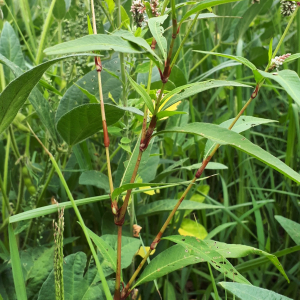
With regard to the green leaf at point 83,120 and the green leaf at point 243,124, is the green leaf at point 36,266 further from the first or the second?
the green leaf at point 243,124

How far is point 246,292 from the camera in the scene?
436 mm

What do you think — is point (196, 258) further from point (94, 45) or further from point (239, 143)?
point (94, 45)

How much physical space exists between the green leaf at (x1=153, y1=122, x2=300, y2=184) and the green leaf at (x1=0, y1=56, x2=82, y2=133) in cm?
20

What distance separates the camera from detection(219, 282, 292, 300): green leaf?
0.43 m

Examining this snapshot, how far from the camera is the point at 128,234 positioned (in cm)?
75

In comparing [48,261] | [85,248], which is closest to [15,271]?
[48,261]

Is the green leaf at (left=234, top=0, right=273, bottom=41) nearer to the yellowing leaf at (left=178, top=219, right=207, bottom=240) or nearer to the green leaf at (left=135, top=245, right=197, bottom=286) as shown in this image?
the yellowing leaf at (left=178, top=219, right=207, bottom=240)

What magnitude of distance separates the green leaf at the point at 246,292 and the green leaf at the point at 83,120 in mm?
316

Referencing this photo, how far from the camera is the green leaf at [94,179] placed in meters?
0.73

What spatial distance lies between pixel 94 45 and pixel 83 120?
0.25m

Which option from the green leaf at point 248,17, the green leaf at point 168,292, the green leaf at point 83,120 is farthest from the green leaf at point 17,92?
the green leaf at point 248,17

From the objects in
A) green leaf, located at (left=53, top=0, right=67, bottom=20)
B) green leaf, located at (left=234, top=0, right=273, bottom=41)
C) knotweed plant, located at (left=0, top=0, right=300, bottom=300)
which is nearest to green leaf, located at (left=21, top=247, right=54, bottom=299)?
knotweed plant, located at (left=0, top=0, right=300, bottom=300)

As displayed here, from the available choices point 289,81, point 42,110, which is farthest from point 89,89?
point 289,81

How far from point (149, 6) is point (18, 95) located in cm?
23
